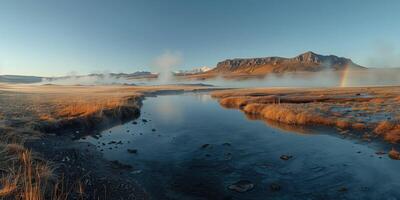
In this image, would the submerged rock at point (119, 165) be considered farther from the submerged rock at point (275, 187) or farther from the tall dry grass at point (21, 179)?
the submerged rock at point (275, 187)

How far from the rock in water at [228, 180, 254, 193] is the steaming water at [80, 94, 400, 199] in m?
0.31

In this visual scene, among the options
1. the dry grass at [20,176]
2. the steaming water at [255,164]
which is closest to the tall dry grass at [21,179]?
the dry grass at [20,176]

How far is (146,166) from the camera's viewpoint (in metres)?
15.3

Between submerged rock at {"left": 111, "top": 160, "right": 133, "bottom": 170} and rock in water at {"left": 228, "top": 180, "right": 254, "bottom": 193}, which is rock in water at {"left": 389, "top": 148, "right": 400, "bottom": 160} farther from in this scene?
submerged rock at {"left": 111, "top": 160, "right": 133, "bottom": 170}

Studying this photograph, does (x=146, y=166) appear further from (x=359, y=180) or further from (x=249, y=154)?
(x=359, y=180)

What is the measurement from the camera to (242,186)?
1262cm

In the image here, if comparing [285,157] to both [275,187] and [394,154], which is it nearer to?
[275,187]

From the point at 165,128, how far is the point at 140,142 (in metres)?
6.25

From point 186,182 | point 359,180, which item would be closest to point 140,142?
point 186,182

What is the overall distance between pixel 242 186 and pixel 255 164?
329 cm

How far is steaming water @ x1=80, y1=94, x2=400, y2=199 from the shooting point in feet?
39.4

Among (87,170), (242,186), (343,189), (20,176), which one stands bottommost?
(242,186)

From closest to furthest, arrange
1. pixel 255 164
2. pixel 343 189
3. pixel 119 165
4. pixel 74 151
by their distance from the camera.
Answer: pixel 343 189 < pixel 119 165 < pixel 74 151 < pixel 255 164

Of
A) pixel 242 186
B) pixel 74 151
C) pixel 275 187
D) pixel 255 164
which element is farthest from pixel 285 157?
pixel 74 151
